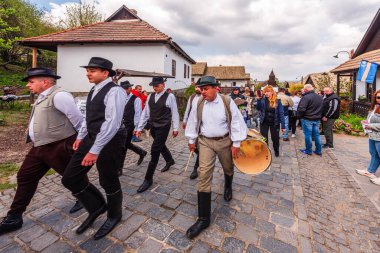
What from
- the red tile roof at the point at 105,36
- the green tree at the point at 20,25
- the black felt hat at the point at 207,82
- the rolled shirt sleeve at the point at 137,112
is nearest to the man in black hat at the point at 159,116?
the rolled shirt sleeve at the point at 137,112

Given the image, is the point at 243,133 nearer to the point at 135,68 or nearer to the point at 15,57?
the point at 135,68

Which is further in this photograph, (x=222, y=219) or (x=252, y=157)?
(x=252, y=157)

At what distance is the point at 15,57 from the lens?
92.1 feet

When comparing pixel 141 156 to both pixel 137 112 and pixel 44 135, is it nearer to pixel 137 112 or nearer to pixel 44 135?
pixel 137 112

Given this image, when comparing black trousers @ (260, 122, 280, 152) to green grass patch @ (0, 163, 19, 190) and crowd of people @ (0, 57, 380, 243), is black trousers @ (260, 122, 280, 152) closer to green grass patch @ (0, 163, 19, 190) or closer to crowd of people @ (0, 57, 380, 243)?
crowd of people @ (0, 57, 380, 243)

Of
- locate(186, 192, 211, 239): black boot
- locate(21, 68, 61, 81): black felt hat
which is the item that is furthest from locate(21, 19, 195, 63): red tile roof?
locate(186, 192, 211, 239): black boot

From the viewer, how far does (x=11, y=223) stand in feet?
8.90

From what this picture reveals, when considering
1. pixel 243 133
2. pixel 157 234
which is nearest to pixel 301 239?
pixel 243 133

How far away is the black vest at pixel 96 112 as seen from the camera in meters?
2.46

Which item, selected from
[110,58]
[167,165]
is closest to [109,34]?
[110,58]

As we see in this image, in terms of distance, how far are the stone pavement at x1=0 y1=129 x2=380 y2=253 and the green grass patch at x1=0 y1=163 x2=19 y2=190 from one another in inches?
11.9

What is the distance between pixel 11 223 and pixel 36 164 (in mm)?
792

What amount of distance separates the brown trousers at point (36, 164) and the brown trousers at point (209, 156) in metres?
1.67

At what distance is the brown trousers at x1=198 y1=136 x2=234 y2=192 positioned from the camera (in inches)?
109
